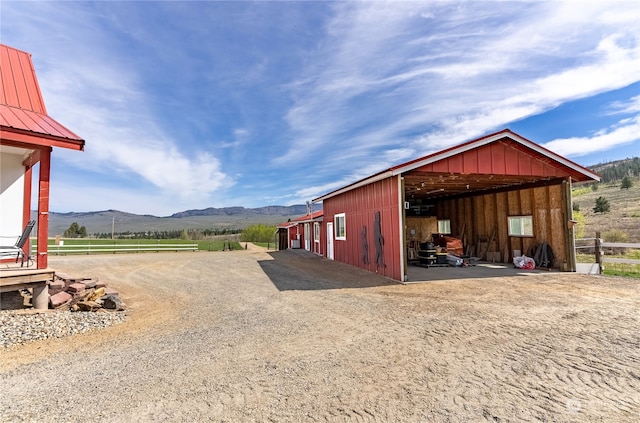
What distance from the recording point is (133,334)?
4754mm

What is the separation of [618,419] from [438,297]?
4.53 metres

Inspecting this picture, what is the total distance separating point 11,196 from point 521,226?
1652 centimetres

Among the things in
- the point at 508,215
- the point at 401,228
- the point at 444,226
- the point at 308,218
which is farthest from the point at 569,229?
the point at 308,218

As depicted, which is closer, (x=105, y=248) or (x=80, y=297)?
(x=80, y=297)

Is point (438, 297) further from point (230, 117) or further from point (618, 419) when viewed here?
point (230, 117)

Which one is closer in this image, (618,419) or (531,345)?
(618,419)

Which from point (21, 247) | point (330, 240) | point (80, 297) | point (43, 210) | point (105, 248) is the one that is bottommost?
point (80, 297)

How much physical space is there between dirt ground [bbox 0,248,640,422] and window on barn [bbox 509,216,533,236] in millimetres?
5953

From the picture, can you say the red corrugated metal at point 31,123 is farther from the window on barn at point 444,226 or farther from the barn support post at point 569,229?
the window on barn at point 444,226

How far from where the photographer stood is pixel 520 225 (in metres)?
12.9

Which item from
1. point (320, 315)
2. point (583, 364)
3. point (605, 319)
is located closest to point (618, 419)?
point (583, 364)

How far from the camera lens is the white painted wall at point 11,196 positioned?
25.9 ft

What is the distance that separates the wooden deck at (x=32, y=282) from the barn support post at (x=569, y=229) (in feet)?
45.2

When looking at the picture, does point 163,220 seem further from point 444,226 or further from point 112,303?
point 112,303
